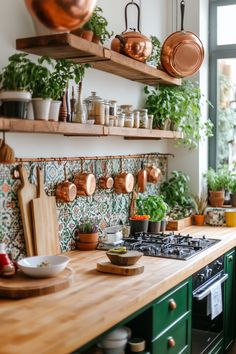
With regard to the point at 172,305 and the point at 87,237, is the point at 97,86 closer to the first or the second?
the point at 87,237

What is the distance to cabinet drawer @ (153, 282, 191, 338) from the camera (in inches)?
97.6

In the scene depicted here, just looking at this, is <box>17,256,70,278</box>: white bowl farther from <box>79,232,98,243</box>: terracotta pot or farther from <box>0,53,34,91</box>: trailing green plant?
<box>0,53,34,91</box>: trailing green plant

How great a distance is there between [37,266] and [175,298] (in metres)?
0.75

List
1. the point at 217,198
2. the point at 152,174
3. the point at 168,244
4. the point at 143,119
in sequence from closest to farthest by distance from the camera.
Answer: the point at 168,244
the point at 143,119
the point at 152,174
the point at 217,198

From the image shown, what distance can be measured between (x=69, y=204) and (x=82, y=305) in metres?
1.12

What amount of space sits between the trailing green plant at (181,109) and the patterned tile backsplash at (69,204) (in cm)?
34

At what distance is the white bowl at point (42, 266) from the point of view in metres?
2.34

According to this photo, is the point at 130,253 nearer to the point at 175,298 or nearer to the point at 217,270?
the point at 175,298

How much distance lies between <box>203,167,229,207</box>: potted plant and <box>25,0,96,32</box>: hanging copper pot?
2.98 metres

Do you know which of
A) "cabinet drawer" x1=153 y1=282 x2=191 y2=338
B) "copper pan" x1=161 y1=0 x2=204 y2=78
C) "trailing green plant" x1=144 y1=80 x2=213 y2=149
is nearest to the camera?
"cabinet drawer" x1=153 y1=282 x2=191 y2=338

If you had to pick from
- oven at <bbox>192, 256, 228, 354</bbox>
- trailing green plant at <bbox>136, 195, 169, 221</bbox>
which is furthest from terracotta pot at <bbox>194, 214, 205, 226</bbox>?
oven at <bbox>192, 256, 228, 354</bbox>

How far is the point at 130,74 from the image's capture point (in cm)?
352

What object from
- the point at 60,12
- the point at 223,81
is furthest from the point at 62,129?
the point at 223,81

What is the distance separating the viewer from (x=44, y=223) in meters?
2.87
